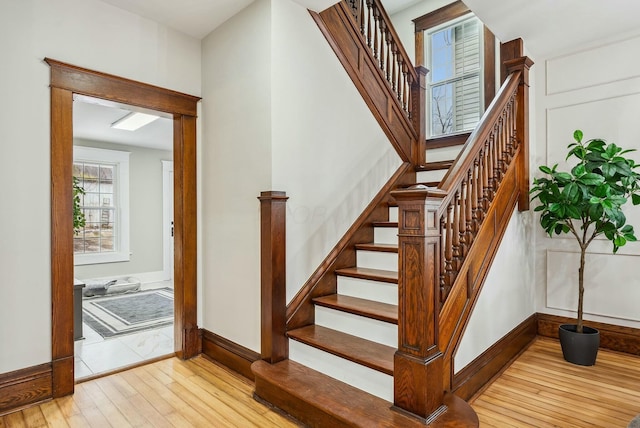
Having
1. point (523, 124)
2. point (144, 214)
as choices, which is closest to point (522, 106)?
point (523, 124)

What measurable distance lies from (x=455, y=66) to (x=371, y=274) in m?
3.11

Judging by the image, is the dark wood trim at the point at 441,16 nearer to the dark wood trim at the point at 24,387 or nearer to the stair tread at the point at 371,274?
the stair tread at the point at 371,274

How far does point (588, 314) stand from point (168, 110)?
13.1ft

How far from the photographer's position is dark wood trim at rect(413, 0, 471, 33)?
14.1 ft

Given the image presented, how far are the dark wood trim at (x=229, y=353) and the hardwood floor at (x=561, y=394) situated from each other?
1.50m

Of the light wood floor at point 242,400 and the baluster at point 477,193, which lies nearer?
the light wood floor at point 242,400

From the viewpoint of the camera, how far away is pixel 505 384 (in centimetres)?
252

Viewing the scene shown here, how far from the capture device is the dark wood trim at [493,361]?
2273 millimetres

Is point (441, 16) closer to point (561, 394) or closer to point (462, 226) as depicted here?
point (462, 226)

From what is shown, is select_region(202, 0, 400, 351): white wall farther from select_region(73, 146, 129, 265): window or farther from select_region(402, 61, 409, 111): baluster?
select_region(73, 146, 129, 265): window

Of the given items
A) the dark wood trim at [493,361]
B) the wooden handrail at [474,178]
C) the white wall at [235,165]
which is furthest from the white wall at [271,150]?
the dark wood trim at [493,361]

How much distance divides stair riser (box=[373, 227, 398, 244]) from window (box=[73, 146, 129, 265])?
17.0ft

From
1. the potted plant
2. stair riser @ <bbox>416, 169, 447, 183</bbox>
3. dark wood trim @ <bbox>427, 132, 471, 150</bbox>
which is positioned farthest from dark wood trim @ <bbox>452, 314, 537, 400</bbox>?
dark wood trim @ <bbox>427, 132, 471, 150</bbox>

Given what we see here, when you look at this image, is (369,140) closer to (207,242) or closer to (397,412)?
(207,242)
